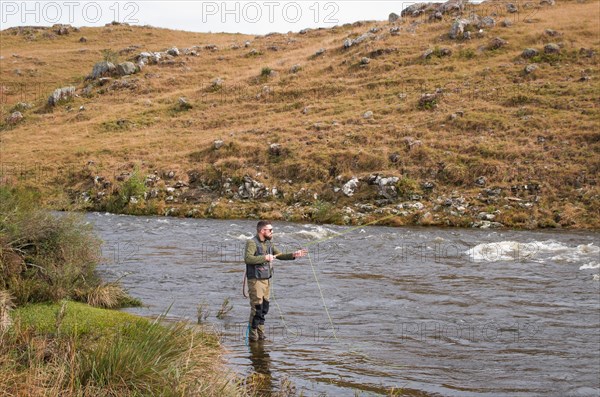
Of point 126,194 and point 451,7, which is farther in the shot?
point 451,7

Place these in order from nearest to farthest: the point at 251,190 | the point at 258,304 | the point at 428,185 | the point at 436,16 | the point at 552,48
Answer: the point at 258,304
the point at 428,185
the point at 251,190
the point at 552,48
the point at 436,16

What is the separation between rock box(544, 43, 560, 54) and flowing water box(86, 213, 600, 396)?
24182 millimetres

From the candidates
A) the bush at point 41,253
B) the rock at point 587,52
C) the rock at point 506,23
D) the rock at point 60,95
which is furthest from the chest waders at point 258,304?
the rock at point 60,95

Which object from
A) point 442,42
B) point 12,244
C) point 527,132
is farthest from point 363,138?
point 12,244

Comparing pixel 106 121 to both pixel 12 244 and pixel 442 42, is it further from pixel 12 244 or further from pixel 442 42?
pixel 12 244

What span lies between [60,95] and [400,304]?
54.0m

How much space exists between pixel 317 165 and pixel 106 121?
81.9 ft

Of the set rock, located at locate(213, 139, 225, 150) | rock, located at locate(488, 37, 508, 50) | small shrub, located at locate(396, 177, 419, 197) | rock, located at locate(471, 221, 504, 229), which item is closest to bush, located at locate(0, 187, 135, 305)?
rock, located at locate(471, 221, 504, 229)

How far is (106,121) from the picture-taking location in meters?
54.1

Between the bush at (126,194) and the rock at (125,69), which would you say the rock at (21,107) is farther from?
the bush at (126,194)

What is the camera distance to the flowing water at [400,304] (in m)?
11.4

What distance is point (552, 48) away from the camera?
46094 mm

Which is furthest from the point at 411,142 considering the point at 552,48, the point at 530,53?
the point at 552,48

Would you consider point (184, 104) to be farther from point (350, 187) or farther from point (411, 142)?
point (350, 187)
